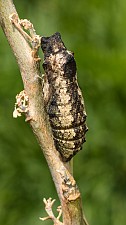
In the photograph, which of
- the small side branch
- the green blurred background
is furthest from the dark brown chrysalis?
the green blurred background

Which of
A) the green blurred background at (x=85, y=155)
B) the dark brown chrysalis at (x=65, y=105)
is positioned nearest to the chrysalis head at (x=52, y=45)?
the dark brown chrysalis at (x=65, y=105)

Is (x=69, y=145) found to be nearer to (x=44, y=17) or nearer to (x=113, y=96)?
(x=113, y=96)

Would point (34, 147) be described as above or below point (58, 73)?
above

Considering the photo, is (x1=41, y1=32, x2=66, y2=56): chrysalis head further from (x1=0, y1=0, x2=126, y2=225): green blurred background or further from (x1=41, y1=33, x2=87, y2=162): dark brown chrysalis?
(x1=0, y1=0, x2=126, y2=225): green blurred background

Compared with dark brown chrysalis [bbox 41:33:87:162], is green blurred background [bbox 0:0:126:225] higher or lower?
higher

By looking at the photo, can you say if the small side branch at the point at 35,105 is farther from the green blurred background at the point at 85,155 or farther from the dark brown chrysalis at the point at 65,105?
the green blurred background at the point at 85,155

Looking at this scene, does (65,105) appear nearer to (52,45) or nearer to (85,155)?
(52,45)

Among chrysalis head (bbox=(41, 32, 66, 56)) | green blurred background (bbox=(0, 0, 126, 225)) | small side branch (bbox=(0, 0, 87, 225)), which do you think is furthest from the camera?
A: green blurred background (bbox=(0, 0, 126, 225))

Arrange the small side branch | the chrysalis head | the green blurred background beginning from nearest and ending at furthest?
the small side branch < the chrysalis head < the green blurred background

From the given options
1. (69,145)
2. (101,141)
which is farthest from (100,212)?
(69,145)
